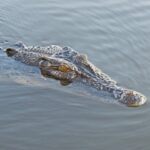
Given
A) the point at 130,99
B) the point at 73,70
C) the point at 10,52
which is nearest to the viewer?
the point at 130,99

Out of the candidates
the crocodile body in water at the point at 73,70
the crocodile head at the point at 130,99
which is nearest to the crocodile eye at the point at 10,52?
the crocodile body in water at the point at 73,70

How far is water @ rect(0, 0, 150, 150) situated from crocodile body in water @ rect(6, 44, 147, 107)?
16 cm

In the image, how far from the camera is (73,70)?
945 centimetres

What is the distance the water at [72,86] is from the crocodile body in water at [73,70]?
0.52ft

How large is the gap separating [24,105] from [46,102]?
0.47 metres

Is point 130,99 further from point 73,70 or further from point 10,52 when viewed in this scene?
point 10,52

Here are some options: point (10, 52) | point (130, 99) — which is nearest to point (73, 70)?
point (130, 99)

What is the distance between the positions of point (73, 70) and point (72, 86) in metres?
0.33

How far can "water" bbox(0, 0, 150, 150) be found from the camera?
8.42 m

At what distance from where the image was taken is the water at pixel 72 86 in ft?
27.6

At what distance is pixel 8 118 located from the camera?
8805 millimetres

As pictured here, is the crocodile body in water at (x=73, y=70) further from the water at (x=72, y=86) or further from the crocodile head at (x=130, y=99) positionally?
the water at (x=72, y=86)

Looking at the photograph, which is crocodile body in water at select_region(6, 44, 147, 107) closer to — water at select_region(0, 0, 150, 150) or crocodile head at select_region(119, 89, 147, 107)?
crocodile head at select_region(119, 89, 147, 107)

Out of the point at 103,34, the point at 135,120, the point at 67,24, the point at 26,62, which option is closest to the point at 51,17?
the point at 67,24
